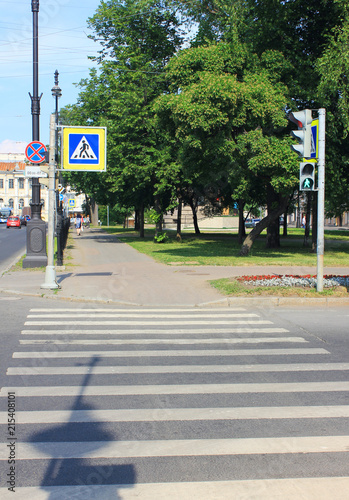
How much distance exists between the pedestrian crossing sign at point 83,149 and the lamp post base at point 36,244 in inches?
173

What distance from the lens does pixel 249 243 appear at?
24.4 m

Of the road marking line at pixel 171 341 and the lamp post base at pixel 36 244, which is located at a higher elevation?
the lamp post base at pixel 36 244

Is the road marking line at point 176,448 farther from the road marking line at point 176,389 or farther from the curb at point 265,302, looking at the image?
the curb at point 265,302

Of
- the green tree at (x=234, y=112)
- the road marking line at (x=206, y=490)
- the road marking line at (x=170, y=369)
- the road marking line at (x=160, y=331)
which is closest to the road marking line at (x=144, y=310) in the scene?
the road marking line at (x=160, y=331)

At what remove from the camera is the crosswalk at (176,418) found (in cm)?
375

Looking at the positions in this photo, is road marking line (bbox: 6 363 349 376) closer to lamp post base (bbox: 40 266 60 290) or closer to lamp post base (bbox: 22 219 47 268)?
lamp post base (bbox: 40 266 60 290)

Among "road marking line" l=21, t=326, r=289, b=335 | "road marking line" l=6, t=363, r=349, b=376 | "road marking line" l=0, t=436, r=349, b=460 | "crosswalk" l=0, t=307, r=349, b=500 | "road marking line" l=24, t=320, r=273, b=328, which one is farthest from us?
"road marking line" l=24, t=320, r=273, b=328

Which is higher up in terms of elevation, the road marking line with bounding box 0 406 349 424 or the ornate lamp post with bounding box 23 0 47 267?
the ornate lamp post with bounding box 23 0 47 267

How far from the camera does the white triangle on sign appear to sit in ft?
46.0

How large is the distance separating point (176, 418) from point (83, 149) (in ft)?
33.9

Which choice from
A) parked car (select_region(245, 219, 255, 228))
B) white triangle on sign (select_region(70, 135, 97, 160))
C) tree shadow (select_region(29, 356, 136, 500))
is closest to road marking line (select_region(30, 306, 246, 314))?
white triangle on sign (select_region(70, 135, 97, 160))

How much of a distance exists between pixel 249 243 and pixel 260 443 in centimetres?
2027

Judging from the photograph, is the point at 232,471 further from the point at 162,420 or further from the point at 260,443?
the point at 162,420

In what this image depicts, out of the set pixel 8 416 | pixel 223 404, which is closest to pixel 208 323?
pixel 223 404
